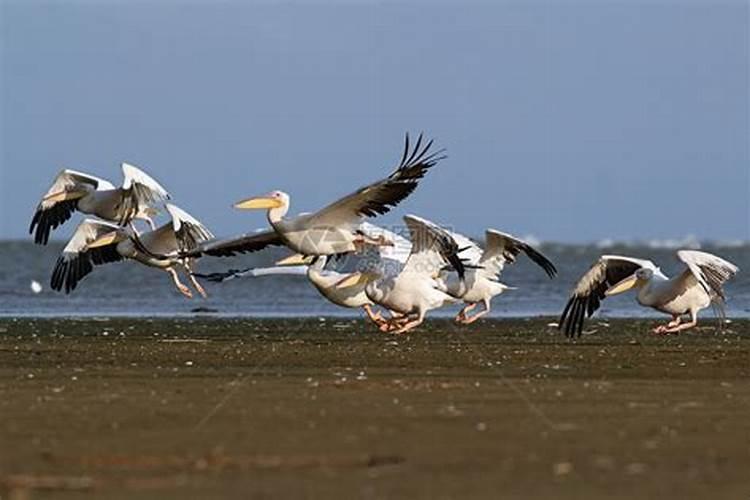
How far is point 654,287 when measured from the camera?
18.8 metres

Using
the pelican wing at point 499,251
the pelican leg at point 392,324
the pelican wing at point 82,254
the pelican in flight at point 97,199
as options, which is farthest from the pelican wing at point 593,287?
the pelican wing at point 82,254

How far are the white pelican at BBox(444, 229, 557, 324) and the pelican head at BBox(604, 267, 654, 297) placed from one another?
799mm

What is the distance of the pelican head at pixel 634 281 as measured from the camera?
62.1 feet

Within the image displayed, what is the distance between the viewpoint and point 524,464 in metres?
8.27

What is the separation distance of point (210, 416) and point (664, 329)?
9.50m

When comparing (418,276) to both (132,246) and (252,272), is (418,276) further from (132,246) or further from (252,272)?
(132,246)

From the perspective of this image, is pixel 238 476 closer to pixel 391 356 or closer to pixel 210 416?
pixel 210 416

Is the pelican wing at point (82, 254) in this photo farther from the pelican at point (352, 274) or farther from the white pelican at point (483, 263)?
the white pelican at point (483, 263)

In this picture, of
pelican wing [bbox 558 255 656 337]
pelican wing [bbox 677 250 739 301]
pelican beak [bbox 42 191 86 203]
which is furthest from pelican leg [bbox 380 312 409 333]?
pelican beak [bbox 42 191 86 203]

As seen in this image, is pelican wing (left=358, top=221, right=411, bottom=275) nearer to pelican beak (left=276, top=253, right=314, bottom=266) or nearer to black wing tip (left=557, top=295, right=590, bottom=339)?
pelican beak (left=276, top=253, right=314, bottom=266)

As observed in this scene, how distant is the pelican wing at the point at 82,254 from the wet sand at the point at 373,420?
15.7 ft

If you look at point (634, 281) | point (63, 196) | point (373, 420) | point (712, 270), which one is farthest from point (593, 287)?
point (373, 420)

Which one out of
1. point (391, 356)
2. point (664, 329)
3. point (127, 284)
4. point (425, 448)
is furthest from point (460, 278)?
point (127, 284)

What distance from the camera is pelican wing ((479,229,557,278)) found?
64.4 feet
